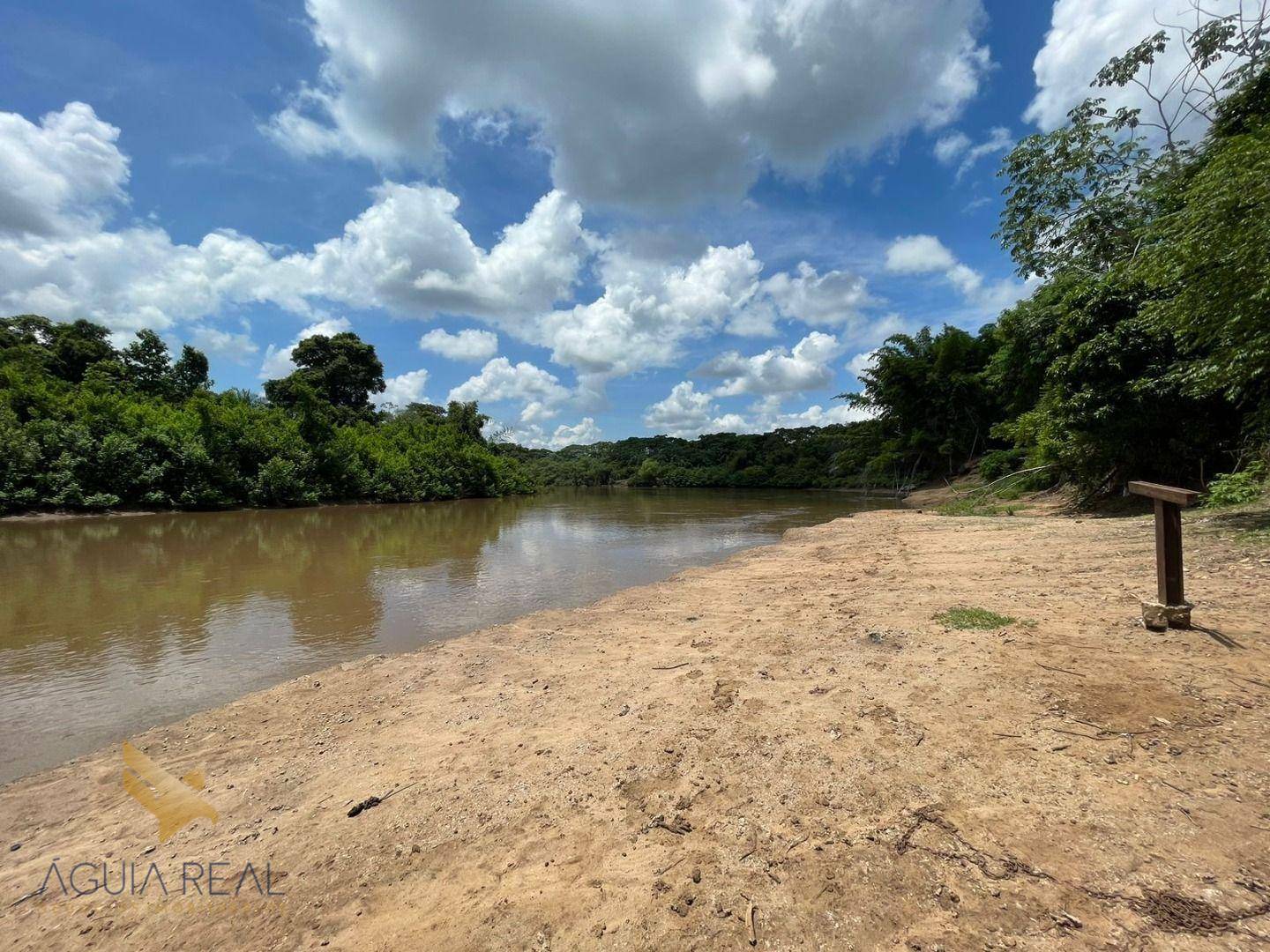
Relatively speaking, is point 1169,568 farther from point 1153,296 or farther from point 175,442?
point 175,442

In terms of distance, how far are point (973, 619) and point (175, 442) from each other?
117ft

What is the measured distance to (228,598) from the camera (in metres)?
10.1

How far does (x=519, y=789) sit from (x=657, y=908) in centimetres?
130

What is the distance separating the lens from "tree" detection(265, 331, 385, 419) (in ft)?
177

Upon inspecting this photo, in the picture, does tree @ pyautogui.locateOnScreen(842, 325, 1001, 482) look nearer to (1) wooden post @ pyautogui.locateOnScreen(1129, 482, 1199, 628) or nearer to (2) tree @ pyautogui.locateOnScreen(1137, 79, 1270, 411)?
(2) tree @ pyautogui.locateOnScreen(1137, 79, 1270, 411)

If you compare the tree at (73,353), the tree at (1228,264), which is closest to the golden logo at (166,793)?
the tree at (1228,264)

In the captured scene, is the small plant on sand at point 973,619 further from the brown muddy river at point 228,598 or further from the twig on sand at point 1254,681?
the brown muddy river at point 228,598

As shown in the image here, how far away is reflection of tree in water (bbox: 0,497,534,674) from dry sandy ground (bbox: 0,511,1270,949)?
12.6 ft

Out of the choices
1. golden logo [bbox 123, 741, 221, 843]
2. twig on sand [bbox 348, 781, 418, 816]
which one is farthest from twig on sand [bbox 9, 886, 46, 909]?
twig on sand [bbox 348, 781, 418, 816]

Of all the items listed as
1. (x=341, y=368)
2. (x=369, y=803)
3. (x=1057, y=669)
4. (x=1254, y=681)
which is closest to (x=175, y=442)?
(x=341, y=368)

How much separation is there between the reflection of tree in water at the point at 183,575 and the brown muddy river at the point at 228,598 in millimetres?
48

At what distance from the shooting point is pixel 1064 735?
124 inches

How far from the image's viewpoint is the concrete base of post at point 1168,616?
437cm

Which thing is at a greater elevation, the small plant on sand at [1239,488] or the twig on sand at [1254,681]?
the small plant on sand at [1239,488]
